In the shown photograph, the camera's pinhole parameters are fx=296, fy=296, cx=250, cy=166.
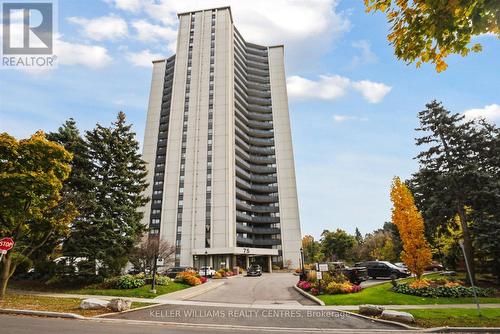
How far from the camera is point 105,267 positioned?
912 inches

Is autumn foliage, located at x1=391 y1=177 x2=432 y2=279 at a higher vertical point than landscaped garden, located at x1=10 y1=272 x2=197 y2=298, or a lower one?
higher

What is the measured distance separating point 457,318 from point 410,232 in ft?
33.6

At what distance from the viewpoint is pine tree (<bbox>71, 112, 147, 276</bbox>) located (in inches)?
903

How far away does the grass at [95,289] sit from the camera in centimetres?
2017

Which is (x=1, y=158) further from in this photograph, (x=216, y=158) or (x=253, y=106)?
(x=253, y=106)

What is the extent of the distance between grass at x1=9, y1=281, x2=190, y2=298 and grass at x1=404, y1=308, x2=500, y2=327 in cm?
1571

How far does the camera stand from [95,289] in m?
21.4

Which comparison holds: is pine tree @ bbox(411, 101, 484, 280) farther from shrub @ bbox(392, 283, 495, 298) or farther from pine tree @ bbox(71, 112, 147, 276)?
pine tree @ bbox(71, 112, 147, 276)

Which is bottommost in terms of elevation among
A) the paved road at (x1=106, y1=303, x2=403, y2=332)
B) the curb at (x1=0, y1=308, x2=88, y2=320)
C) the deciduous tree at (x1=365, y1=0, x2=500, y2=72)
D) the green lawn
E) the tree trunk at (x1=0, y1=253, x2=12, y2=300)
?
the paved road at (x1=106, y1=303, x2=403, y2=332)

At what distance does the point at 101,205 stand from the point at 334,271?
64.2 feet

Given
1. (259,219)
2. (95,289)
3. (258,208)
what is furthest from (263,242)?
(95,289)

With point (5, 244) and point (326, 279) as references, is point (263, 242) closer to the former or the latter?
point (326, 279)

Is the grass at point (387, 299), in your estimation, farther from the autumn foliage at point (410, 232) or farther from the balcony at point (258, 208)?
the balcony at point (258, 208)

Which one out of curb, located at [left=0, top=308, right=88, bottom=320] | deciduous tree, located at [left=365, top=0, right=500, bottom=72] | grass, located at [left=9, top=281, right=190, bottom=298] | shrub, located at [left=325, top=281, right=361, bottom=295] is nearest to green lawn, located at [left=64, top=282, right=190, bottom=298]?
grass, located at [left=9, top=281, right=190, bottom=298]
